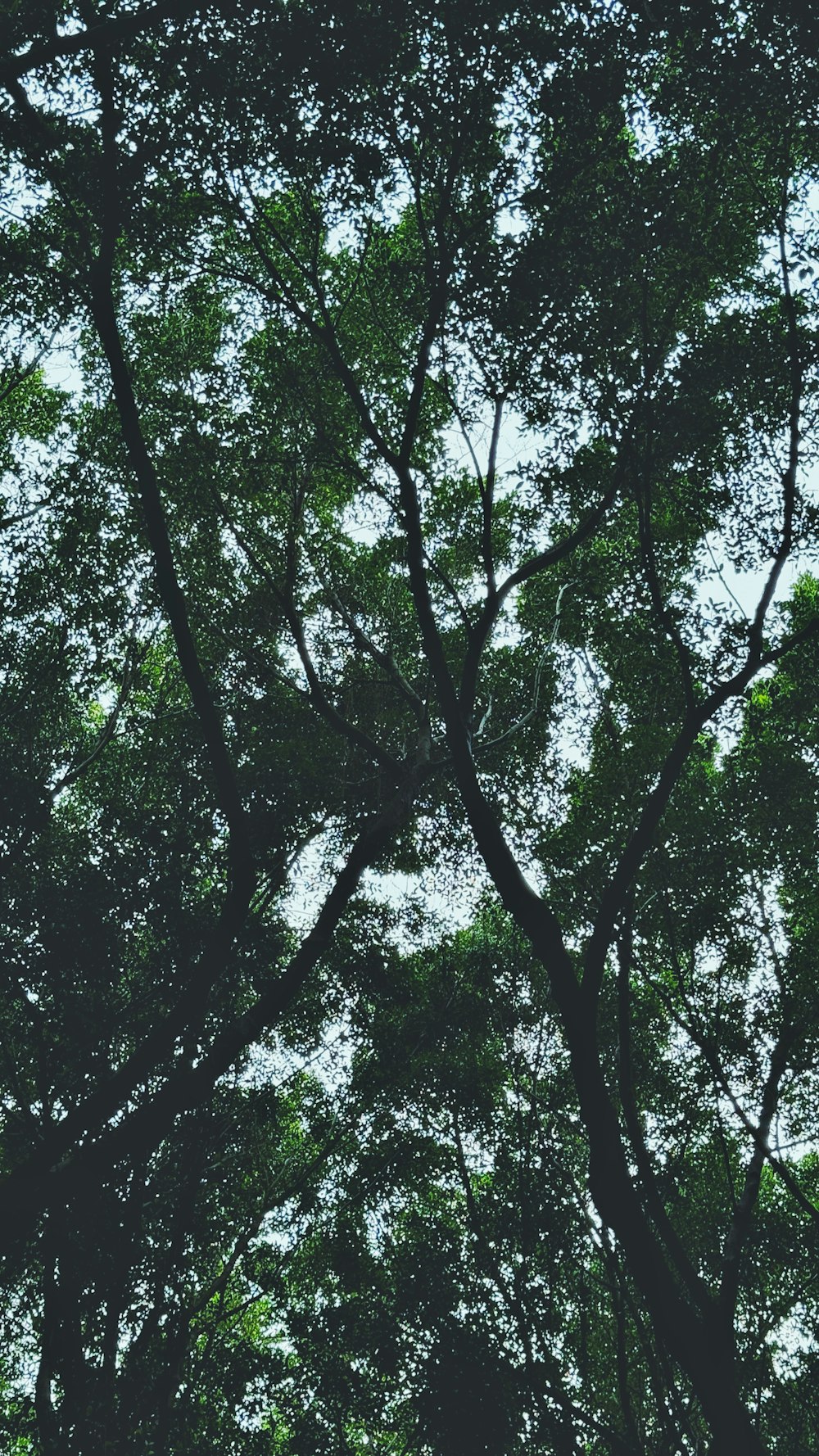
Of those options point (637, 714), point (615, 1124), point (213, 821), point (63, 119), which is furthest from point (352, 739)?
point (63, 119)

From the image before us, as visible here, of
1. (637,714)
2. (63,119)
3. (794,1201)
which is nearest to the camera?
(63,119)

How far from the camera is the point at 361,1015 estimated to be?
49.8ft

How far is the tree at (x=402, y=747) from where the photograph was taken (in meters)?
9.45

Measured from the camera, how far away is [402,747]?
14.9 m

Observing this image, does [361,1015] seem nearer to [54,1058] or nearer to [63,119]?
[54,1058]

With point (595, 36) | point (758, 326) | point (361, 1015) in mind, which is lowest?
point (361, 1015)

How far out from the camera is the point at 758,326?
33.0 ft

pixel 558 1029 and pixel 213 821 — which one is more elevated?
pixel 213 821

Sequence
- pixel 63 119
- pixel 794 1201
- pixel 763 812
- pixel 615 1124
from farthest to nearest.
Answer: pixel 794 1201
pixel 763 812
pixel 63 119
pixel 615 1124

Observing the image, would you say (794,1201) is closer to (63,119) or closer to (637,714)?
(637,714)

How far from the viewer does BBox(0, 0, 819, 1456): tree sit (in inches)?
372

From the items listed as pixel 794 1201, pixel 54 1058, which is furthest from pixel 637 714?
pixel 54 1058

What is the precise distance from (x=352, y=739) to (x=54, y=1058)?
17.2 feet

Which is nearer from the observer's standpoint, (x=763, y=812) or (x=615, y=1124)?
(x=615, y=1124)
